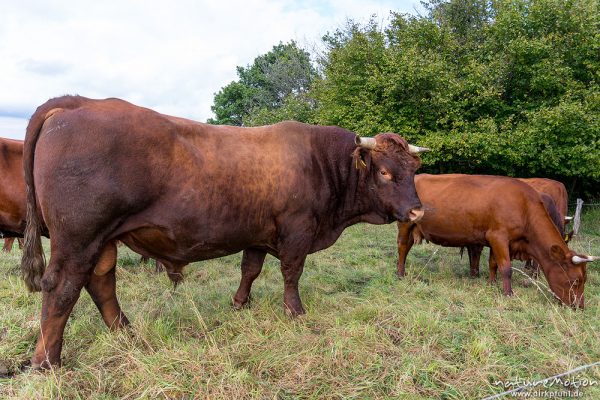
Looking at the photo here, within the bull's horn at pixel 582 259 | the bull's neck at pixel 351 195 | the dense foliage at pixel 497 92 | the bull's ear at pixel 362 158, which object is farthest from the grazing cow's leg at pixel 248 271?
the dense foliage at pixel 497 92

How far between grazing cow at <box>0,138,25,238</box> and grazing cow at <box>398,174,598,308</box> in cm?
569

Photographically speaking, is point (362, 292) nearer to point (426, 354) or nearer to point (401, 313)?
point (401, 313)

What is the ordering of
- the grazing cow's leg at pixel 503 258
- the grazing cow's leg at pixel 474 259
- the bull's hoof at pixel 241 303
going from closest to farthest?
the bull's hoof at pixel 241 303 < the grazing cow's leg at pixel 503 258 < the grazing cow's leg at pixel 474 259

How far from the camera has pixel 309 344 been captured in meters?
3.80

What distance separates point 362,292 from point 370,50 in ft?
44.8

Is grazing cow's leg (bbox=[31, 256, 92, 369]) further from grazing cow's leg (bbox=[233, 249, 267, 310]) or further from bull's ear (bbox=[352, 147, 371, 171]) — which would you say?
bull's ear (bbox=[352, 147, 371, 171])

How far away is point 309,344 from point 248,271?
58.6 inches

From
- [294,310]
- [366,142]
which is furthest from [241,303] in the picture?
[366,142]

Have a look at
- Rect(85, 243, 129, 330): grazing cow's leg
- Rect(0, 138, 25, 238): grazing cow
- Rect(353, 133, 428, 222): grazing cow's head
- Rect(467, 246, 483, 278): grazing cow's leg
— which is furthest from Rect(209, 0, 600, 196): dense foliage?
Rect(85, 243, 129, 330): grazing cow's leg

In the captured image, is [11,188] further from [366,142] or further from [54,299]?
[366,142]

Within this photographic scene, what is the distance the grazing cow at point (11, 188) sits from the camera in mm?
5809

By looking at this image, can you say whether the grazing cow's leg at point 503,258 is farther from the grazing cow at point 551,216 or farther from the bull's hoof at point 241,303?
the bull's hoof at point 241,303

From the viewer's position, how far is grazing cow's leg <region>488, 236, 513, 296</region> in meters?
6.18

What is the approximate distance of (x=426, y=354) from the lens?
3648mm
